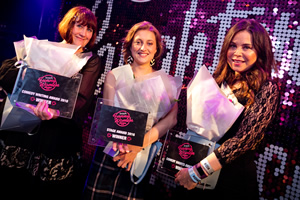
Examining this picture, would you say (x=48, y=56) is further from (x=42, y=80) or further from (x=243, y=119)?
(x=243, y=119)

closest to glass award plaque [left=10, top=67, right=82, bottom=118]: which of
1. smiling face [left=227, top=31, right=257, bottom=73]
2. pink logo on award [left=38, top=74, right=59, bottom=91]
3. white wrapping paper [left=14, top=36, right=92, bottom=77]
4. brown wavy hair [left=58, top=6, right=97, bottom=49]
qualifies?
pink logo on award [left=38, top=74, right=59, bottom=91]

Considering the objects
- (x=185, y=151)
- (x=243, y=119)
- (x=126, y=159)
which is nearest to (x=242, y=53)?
(x=243, y=119)

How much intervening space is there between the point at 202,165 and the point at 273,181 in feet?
3.33

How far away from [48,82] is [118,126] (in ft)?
1.99

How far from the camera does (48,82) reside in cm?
147

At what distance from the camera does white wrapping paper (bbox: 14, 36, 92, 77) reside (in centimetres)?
158

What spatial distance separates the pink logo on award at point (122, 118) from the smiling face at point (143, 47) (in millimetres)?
645

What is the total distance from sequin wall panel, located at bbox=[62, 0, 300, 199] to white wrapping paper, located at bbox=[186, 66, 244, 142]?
82 centimetres

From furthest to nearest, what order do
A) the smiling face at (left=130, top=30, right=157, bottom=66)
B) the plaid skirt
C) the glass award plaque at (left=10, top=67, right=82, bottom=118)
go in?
1. the smiling face at (left=130, top=30, right=157, bottom=66)
2. the plaid skirt
3. the glass award plaque at (left=10, top=67, right=82, bottom=118)

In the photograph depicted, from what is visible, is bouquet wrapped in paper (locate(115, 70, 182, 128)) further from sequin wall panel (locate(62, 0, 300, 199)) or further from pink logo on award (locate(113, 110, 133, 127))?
sequin wall panel (locate(62, 0, 300, 199))

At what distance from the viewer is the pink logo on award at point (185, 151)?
138 centimetres

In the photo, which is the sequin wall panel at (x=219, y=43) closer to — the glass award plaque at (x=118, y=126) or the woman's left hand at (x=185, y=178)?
the woman's left hand at (x=185, y=178)

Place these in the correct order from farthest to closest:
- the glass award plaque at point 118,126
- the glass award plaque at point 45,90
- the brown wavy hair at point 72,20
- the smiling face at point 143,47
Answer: the brown wavy hair at point 72,20, the smiling face at point 143,47, the glass award plaque at point 45,90, the glass award plaque at point 118,126

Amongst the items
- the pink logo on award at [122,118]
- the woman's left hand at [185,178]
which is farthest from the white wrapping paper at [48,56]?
the woman's left hand at [185,178]
